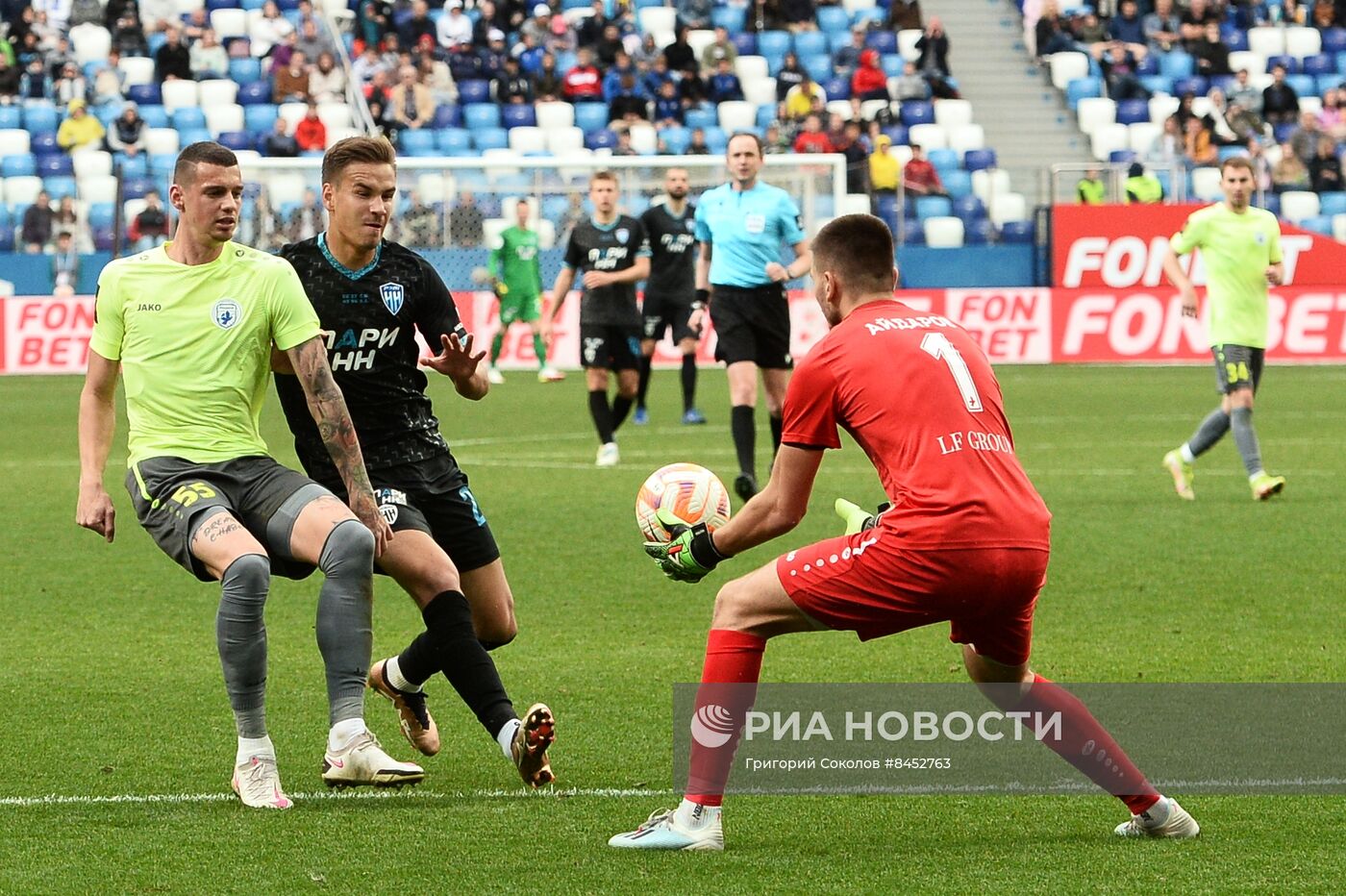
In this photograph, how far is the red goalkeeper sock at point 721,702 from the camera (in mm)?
4848

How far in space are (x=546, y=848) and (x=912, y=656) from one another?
3.09 m

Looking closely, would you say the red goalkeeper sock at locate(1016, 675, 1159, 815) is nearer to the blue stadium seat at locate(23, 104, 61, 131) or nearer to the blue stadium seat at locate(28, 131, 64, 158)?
the blue stadium seat at locate(28, 131, 64, 158)

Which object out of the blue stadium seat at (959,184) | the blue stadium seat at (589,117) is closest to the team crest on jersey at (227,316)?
the blue stadium seat at (959,184)

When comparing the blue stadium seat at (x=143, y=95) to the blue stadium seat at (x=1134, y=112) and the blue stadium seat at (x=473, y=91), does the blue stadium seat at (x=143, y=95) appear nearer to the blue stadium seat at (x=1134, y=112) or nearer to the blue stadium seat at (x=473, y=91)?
the blue stadium seat at (x=473, y=91)

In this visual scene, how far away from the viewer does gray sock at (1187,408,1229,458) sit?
12.7 m

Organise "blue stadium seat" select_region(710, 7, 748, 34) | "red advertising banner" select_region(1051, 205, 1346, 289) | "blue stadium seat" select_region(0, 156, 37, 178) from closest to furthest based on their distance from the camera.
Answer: "red advertising banner" select_region(1051, 205, 1346, 289)
"blue stadium seat" select_region(0, 156, 37, 178)
"blue stadium seat" select_region(710, 7, 748, 34)

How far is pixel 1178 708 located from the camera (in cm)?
678

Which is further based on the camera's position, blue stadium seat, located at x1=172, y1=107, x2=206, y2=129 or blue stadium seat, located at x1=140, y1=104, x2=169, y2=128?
blue stadium seat, located at x1=140, y1=104, x2=169, y2=128

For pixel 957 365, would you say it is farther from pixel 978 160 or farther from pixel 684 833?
pixel 978 160

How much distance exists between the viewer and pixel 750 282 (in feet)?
42.8

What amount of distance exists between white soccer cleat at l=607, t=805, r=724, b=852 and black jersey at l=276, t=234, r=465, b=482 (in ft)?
5.47

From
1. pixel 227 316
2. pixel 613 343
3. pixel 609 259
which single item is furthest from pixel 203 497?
pixel 609 259

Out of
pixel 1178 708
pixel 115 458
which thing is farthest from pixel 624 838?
pixel 115 458

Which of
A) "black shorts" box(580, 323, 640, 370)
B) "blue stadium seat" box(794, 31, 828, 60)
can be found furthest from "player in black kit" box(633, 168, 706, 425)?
"blue stadium seat" box(794, 31, 828, 60)
